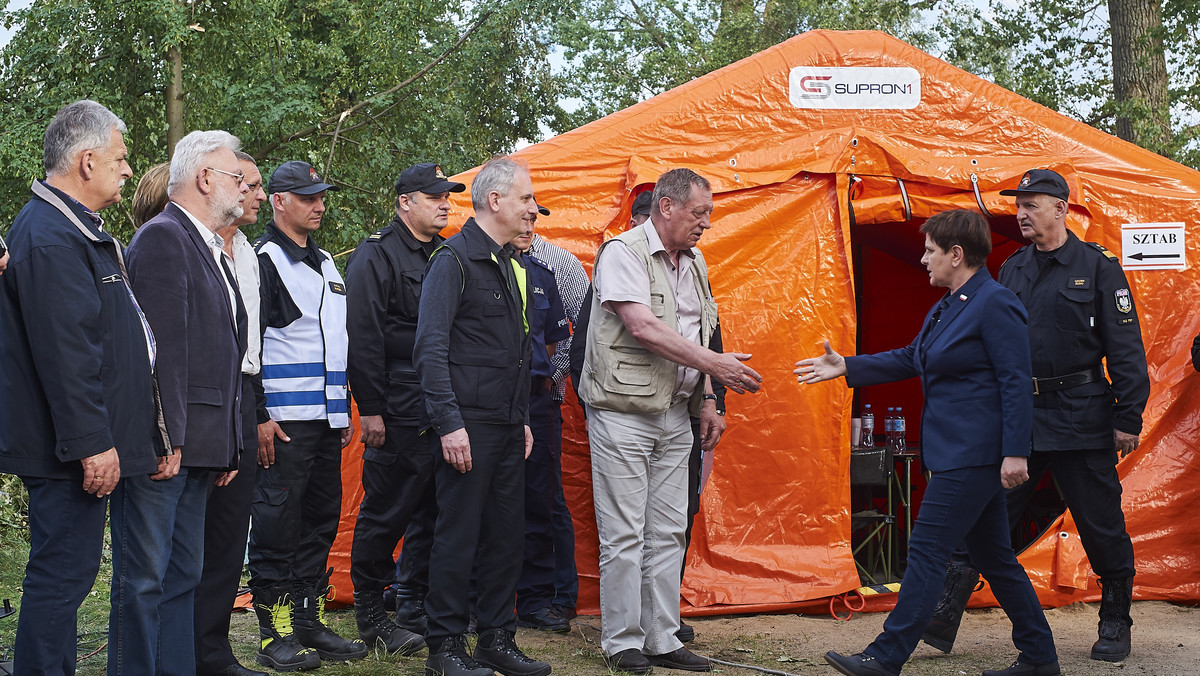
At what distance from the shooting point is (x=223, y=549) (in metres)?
3.56

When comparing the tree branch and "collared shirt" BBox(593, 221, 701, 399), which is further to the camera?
the tree branch

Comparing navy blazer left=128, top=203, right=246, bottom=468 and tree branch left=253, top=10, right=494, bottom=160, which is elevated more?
tree branch left=253, top=10, right=494, bottom=160

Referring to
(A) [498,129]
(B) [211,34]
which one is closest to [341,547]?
(B) [211,34]

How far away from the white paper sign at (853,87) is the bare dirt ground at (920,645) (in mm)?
2606

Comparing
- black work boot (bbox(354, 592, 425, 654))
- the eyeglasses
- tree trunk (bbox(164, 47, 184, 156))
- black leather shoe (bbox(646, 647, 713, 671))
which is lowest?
black leather shoe (bbox(646, 647, 713, 671))

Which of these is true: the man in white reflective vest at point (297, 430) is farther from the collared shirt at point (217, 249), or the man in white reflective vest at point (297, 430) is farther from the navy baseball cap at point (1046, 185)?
the navy baseball cap at point (1046, 185)

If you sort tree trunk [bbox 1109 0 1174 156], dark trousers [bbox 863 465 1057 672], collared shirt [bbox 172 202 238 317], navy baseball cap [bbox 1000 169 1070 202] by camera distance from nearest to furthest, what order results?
1. collared shirt [bbox 172 202 238 317]
2. dark trousers [bbox 863 465 1057 672]
3. navy baseball cap [bbox 1000 169 1070 202]
4. tree trunk [bbox 1109 0 1174 156]

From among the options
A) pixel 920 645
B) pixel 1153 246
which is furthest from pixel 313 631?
pixel 1153 246

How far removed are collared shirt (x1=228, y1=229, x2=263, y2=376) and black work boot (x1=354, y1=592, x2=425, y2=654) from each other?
122 centimetres

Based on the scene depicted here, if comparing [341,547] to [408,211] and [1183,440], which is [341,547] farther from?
[1183,440]

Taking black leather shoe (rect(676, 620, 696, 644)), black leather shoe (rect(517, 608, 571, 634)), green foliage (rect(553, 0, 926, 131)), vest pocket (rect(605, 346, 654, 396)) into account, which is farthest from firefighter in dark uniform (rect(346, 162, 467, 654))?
green foliage (rect(553, 0, 926, 131))

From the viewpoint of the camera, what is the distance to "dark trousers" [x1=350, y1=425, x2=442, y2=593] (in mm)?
4266

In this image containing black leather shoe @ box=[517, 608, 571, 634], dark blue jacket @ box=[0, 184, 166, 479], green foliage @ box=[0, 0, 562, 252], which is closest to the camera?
dark blue jacket @ box=[0, 184, 166, 479]

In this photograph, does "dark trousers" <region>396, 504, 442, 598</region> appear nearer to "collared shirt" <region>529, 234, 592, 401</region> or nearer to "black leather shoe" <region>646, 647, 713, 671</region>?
"collared shirt" <region>529, 234, 592, 401</region>
